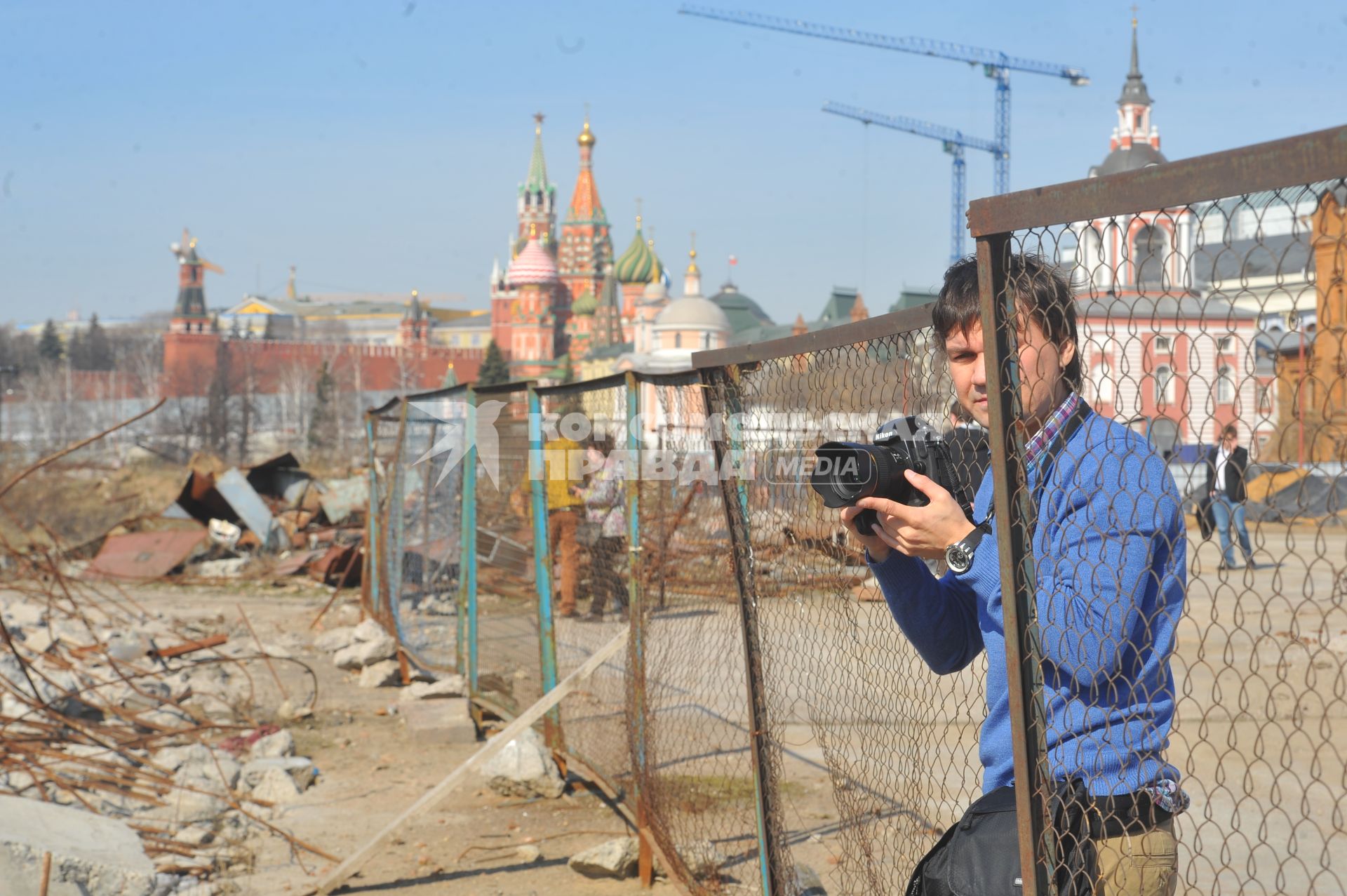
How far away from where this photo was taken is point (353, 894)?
4.57 m

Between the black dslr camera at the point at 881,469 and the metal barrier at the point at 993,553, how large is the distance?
0.04 m

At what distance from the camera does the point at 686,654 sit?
4.30m

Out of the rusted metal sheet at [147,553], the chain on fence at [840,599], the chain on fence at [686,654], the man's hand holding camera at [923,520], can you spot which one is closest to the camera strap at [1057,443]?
the man's hand holding camera at [923,520]

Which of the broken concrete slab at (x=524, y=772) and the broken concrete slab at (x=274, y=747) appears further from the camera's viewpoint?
the broken concrete slab at (x=274, y=747)

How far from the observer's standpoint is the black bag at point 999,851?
1.74 m

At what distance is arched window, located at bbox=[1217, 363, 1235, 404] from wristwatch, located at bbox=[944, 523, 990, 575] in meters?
0.40

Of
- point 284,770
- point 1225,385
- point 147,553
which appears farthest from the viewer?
point 147,553

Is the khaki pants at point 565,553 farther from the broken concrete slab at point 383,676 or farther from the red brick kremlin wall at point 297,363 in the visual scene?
the red brick kremlin wall at point 297,363

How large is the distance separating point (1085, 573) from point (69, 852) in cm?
358

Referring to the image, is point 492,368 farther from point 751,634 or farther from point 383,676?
point 751,634

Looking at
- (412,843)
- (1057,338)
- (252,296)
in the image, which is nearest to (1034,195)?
(1057,338)

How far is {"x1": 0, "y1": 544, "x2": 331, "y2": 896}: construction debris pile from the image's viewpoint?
14.0ft

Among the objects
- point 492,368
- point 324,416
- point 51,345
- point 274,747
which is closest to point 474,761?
point 274,747

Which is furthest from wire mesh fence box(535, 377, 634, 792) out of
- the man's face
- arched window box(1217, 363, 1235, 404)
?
arched window box(1217, 363, 1235, 404)
